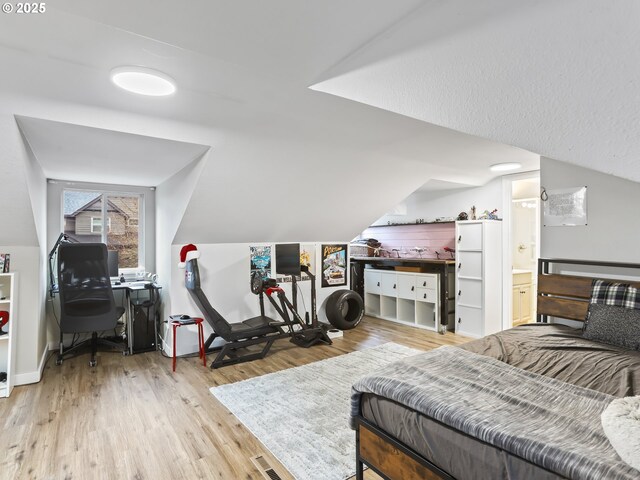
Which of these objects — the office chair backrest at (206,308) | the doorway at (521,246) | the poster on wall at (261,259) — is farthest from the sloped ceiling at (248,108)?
the doorway at (521,246)

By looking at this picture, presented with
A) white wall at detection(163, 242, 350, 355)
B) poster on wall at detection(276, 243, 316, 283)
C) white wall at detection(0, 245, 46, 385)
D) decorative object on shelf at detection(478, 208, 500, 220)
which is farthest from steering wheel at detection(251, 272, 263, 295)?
decorative object on shelf at detection(478, 208, 500, 220)

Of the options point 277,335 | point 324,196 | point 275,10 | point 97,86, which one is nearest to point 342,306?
point 277,335

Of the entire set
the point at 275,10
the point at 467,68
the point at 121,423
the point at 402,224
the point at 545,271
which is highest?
the point at 275,10

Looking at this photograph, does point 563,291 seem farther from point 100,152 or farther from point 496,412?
point 100,152

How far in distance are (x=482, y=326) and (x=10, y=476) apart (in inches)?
192

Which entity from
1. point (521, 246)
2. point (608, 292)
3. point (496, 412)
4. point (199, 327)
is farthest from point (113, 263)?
point (521, 246)

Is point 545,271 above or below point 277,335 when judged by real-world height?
above

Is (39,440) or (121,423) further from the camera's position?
(121,423)

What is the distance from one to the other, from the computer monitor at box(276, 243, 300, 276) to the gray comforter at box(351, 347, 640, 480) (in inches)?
118

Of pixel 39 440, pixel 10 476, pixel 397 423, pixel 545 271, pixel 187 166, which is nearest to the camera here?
pixel 397 423

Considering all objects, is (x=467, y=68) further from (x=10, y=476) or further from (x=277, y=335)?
(x=277, y=335)

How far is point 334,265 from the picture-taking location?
5582 millimetres

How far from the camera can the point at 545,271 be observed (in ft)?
10.7

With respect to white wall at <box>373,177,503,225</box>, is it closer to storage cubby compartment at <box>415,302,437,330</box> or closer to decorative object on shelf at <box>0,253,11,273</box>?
storage cubby compartment at <box>415,302,437,330</box>
